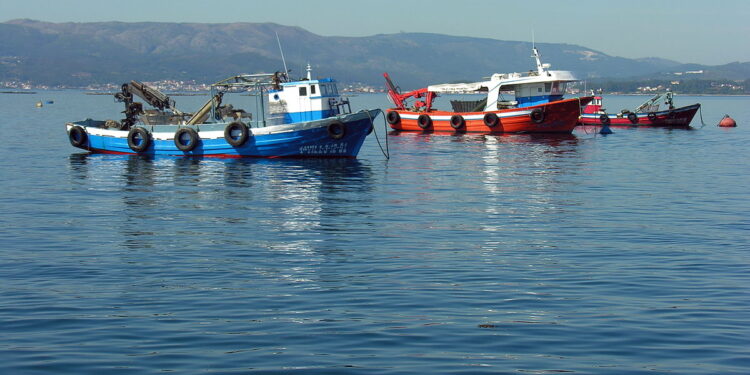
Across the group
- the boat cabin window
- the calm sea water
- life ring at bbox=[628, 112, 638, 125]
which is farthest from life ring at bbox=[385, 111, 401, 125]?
the calm sea water

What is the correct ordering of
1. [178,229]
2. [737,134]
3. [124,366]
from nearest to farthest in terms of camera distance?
1. [124,366]
2. [178,229]
3. [737,134]

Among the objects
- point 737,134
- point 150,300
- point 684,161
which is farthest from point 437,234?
point 737,134

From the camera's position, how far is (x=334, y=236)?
22.9 m

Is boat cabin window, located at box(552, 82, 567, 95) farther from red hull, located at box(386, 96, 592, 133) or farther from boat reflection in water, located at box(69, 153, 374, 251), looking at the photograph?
boat reflection in water, located at box(69, 153, 374, 251)

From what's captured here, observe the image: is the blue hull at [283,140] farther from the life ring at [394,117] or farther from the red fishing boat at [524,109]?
the life ring at [394,117]

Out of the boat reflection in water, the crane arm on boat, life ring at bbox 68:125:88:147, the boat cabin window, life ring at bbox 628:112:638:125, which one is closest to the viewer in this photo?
the boat reflection in water

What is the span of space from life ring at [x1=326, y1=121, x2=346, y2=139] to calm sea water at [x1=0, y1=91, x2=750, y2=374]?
7.42 metres

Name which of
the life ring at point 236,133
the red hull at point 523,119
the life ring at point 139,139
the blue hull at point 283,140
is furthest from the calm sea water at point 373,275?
the red hull at point 523,119

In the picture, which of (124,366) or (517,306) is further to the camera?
(517,306)

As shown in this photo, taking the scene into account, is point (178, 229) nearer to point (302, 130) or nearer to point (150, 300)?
point (150, 300)

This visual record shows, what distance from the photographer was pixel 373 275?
17.9m

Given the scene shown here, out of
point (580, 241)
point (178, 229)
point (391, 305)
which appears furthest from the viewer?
point (178, 229)

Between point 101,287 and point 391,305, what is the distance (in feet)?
19.3

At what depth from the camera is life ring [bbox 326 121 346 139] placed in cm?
4466
